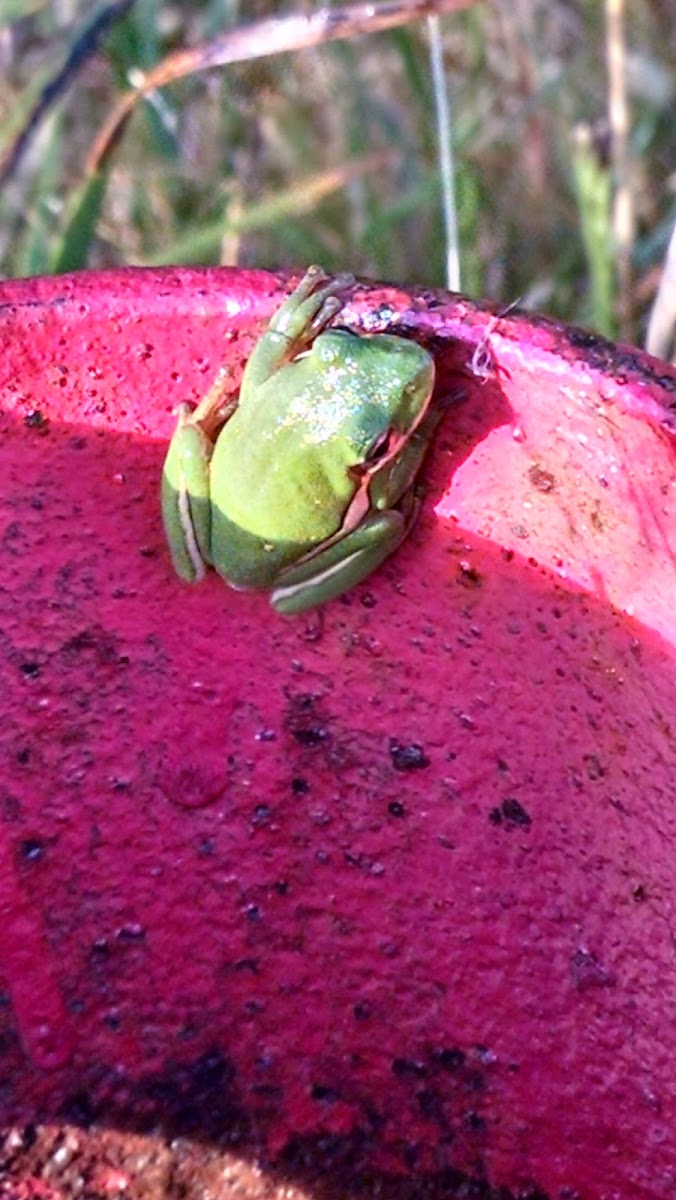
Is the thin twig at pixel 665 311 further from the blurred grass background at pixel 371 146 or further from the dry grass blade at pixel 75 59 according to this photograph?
the dry grass blade at pixel 75 59

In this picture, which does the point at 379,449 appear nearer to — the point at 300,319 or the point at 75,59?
the point at 300,319

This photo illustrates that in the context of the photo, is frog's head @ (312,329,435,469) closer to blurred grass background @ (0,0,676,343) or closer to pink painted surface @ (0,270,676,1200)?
pink painted surface @ (0,270,676,1200)

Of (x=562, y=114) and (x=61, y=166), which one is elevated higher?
(x=562, y=114)

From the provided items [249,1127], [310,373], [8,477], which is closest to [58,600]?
[8,477]

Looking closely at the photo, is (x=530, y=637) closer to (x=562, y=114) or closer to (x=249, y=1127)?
(x=249, y=1127)

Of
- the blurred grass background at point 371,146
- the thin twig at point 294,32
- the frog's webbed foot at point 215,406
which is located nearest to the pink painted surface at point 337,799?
the frog's webbed foot at point 215,406

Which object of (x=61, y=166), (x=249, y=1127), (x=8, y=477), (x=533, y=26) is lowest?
(x=249, y=1127)

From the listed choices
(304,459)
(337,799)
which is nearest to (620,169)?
(304,459)
